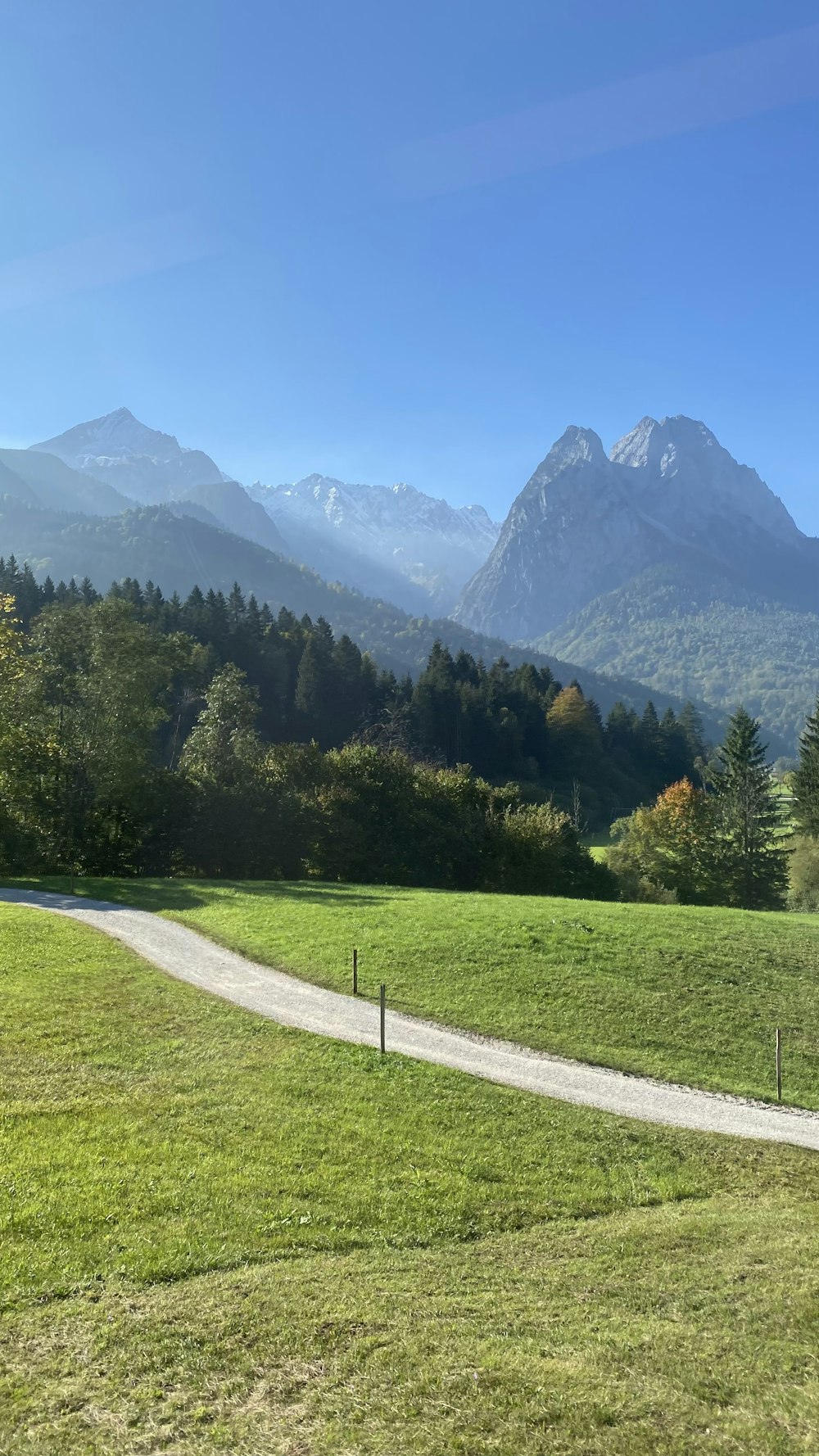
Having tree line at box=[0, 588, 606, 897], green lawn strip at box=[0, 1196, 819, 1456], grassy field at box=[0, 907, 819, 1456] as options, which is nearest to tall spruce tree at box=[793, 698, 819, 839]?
tree line at box=[0, 588, 606, 897]

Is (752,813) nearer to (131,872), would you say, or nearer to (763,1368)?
(131,872)

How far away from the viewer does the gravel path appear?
16.9 metres

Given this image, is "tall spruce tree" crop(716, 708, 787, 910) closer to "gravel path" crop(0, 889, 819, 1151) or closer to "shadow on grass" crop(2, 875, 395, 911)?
"shadow on grass" crop(2, 875, 395, 911)

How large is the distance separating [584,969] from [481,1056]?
25.1ft

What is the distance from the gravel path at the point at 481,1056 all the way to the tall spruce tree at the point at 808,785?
224 ft

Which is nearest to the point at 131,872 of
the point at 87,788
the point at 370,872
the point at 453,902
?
the point at 87,788

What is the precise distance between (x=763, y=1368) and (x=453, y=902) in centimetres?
2805

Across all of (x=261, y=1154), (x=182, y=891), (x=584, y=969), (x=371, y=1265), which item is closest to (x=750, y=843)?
(x=584, y=969)

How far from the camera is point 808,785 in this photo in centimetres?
8519

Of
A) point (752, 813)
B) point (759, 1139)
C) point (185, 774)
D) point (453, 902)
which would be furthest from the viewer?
point (752, 813)

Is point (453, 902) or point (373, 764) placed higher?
point (373, 764)

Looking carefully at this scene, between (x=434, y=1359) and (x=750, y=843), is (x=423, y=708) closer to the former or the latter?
(x=750, y=843)

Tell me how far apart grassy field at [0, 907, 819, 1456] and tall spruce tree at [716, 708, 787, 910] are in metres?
47.7

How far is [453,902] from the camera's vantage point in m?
35.8
